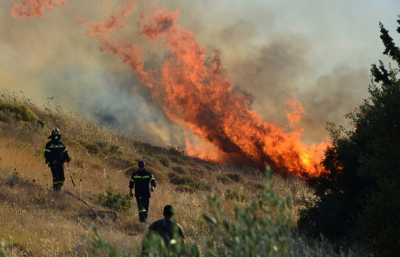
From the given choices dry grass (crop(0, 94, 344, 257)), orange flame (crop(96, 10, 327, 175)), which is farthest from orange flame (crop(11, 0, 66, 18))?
dry grass (crop(0, 94, 344, 257))

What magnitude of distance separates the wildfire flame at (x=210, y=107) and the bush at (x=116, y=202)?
16765mm

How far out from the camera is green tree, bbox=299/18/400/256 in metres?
10.2

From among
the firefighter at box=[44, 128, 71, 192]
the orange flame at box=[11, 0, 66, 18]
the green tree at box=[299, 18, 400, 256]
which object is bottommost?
the green tree at box=[299, 18, 400, 256]

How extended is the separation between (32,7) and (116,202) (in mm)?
38903

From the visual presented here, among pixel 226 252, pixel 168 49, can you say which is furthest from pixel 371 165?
pixel 168 49

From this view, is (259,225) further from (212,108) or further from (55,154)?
(212,108)

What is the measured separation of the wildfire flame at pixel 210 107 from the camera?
40.1 m

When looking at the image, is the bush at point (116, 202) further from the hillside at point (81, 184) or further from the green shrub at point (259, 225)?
the green shrub at point (259, 225)

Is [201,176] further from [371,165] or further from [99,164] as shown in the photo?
[371,165]

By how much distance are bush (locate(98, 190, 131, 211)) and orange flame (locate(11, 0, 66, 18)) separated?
3581cm

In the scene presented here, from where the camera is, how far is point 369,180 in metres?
13.8

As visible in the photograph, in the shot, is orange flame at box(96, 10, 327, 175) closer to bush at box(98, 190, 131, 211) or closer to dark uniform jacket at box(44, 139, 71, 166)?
bush at box(98, 190, 131, 211)

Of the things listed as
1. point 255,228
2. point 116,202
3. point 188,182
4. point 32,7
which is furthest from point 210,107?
point 255,228

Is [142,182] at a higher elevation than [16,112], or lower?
lower
